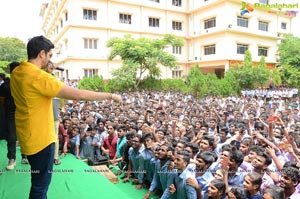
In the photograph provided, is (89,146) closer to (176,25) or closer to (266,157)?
(266,157)

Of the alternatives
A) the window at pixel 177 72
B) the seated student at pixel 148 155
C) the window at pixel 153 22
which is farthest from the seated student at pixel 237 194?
the window at pixel 177 72

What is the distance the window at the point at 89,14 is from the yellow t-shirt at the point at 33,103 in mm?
19145

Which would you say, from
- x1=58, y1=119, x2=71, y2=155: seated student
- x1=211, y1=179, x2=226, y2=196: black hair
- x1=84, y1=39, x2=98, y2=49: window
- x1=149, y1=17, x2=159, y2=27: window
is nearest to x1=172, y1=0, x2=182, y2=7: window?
x1=149, y1=17, x2=159, y2=27: window

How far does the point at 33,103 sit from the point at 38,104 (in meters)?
0.03

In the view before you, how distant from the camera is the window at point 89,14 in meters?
19.5

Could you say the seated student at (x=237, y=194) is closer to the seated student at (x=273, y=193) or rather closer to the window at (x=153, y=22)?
the seated student at (x=273, y=193)

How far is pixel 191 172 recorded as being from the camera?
3.30 m

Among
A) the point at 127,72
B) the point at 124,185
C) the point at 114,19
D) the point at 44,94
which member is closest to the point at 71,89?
the point at 44,94

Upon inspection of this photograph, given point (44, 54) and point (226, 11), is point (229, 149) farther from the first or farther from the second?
point (226, 11)

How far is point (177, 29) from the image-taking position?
79.3 ft

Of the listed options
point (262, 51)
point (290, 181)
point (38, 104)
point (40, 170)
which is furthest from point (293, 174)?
point (262, 51)

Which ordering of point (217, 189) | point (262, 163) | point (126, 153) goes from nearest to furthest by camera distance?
point (217, 189)
point (262, 163)
point (126, 153)

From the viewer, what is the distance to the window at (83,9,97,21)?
19.5 metres

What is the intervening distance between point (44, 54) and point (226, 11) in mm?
21170
